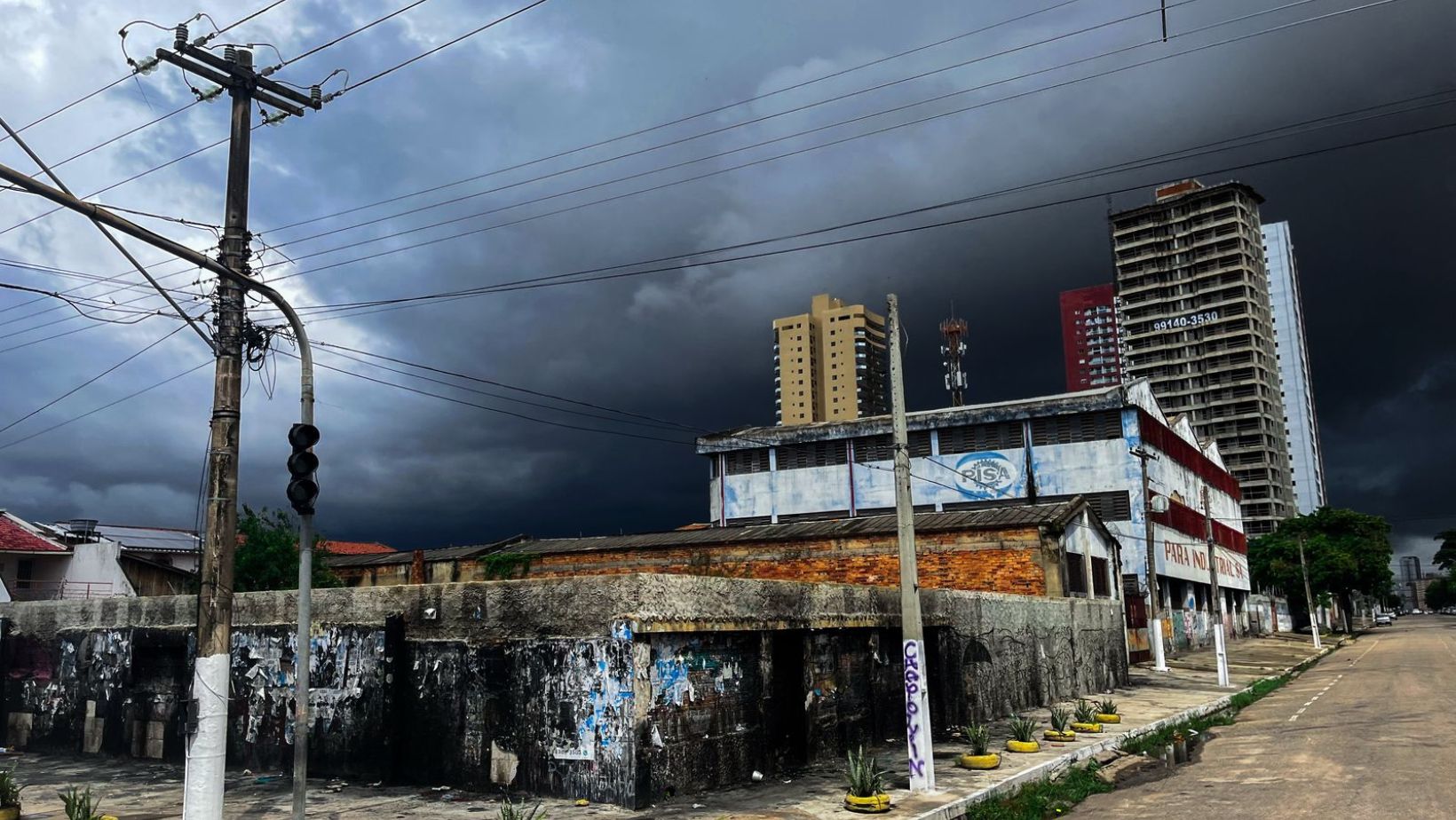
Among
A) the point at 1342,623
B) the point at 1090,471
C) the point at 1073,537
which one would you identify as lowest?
the point at 1342,623

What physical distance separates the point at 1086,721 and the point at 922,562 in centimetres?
1110

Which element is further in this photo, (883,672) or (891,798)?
(883,672)

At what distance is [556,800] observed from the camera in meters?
11.2

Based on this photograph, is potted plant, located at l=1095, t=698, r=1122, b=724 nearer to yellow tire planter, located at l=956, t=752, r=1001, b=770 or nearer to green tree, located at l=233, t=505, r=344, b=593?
yellow tire planter, located at l=956, t=752, r=1001, b=770

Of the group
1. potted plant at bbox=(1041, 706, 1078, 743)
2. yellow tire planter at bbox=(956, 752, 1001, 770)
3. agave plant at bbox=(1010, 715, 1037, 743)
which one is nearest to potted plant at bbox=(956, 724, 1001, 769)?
yellow tire planter at bbox=(956, 752, 1001, 770)

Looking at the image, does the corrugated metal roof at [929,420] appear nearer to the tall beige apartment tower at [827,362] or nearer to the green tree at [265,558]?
the green tree at [265,558]

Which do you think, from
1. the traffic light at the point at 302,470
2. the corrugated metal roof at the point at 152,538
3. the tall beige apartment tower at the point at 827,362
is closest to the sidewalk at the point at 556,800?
the traffic light at the point at 302,470

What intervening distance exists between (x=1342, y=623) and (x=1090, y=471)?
8301cm

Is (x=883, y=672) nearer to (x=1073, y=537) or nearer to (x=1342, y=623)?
(x=1073, y=537)

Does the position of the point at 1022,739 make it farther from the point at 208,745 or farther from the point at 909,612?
the point at 208,745

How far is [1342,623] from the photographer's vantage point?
107 m

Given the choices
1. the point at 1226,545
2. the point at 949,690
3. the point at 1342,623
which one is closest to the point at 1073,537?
the point at 949,690

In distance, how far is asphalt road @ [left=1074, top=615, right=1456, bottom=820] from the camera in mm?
10367

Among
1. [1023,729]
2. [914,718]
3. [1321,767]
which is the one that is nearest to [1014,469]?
[1023,729]
